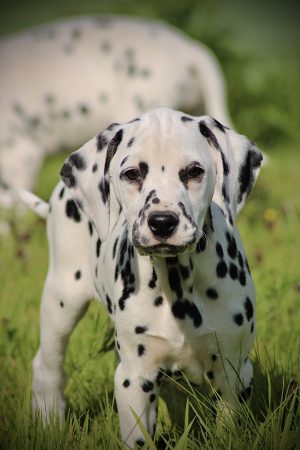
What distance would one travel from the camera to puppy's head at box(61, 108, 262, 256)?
321 cm

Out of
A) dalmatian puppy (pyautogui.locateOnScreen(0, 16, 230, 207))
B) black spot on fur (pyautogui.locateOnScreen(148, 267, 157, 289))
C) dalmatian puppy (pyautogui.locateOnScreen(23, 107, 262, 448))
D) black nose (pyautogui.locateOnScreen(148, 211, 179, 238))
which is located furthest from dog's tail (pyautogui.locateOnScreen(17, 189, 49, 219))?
dalmatian puppy (pyautogui.locateOnScreen(0, 16, 230, 207))

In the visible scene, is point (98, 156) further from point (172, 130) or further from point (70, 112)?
point (70, 112)

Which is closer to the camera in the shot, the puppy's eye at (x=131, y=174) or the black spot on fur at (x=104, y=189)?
the puppy's eye at (x=131, y=174)

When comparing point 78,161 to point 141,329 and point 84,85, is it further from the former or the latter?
point 84,85

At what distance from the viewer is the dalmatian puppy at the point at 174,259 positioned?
11.0 feet

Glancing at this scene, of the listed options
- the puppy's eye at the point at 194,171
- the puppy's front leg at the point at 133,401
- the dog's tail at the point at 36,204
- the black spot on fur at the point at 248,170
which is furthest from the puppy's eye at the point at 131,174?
the dog's tail at the point at 36,204

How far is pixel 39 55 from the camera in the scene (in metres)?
8.21

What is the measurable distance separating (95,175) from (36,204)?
4.28 ft

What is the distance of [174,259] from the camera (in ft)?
12.0

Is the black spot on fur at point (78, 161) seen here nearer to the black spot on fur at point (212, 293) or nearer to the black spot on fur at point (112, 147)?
the black spot on fur at point (112, 147)

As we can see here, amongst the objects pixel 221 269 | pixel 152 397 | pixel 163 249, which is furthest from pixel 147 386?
pixel 163 249

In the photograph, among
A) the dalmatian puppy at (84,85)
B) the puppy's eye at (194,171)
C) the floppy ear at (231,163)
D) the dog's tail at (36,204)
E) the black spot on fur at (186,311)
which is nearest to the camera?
the puppy's eye at (194,171)

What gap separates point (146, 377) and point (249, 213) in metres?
4.07

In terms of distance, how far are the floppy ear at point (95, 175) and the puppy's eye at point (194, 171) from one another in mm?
416
